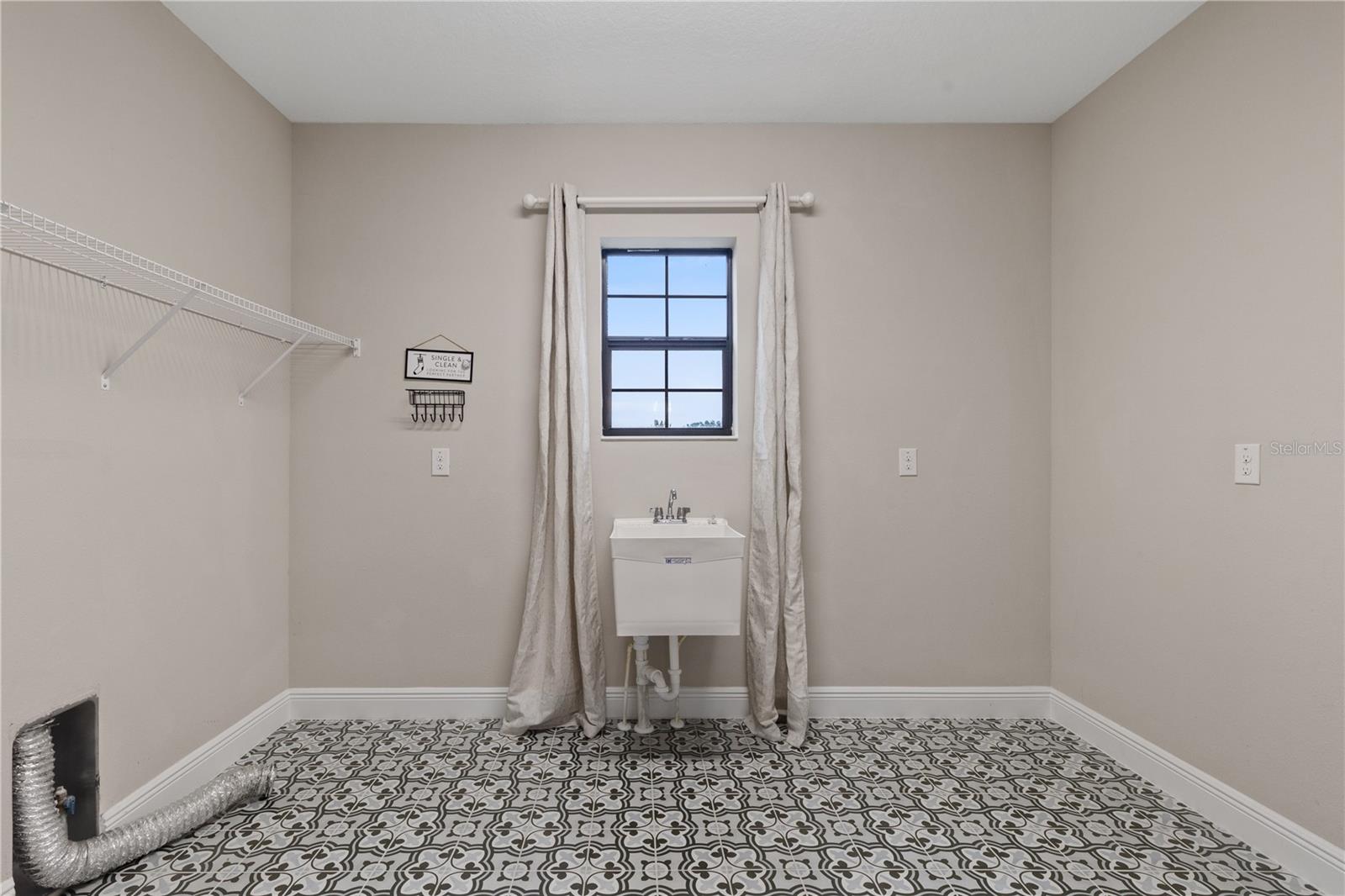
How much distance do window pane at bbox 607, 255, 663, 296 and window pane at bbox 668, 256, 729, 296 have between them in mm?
58

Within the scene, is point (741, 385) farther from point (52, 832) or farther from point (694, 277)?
point (52, 832)

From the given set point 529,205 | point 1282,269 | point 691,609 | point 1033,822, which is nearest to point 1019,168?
point 1282,269

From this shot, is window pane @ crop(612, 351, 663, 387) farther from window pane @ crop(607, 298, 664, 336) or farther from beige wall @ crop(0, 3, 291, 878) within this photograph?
beige wall @ crop(0, 3, 291, 878)

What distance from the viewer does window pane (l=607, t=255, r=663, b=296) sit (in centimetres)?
272

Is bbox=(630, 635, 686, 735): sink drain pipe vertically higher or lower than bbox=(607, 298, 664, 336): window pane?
lower

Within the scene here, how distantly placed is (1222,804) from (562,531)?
2.27m

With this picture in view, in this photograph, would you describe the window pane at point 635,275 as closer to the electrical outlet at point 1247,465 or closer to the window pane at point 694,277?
the window pane at point 694,277

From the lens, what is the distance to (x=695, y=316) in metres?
2.73

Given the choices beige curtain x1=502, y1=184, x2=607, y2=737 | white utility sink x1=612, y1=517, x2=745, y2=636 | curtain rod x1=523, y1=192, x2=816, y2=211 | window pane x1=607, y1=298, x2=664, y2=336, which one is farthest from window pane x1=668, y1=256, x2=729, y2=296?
white utility sink x1=612, y1=517, x2=745, y2=636

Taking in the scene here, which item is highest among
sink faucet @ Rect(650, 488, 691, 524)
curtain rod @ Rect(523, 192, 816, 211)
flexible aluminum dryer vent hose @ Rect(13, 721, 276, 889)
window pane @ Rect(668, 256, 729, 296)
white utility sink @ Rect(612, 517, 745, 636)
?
curtain rod @ Rect(523, 192, 816, 211)

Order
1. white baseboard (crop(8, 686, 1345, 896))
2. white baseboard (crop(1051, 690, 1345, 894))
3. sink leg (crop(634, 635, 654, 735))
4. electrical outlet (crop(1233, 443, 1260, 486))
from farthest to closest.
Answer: sink leg (crop(634, 635, 654, 735)), white baseboard (crop(8, 686, 1345, 896)), electrical outlet (crop(1233, 443, 1260, 486)), white baseboard (crop(1051, 690, 1345, 894))

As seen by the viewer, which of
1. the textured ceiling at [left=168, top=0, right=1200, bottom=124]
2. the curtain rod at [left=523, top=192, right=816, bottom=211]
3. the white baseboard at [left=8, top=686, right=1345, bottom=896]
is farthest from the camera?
the curtain rod at [left=523, top=192, right=816, bottom=211]

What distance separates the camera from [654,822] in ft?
6.04

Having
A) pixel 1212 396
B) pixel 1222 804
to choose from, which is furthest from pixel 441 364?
pixel 1222 804
